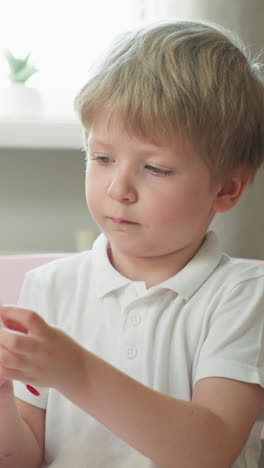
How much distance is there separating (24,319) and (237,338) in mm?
283

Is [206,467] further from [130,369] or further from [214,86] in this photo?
[214,86]

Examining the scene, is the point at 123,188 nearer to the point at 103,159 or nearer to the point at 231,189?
Result: the point at 103,159

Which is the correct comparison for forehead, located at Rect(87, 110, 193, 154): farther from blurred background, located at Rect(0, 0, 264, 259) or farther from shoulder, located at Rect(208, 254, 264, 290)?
blurred background, located at Rect(0, 0, 264, 259)

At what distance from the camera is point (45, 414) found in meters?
0.89

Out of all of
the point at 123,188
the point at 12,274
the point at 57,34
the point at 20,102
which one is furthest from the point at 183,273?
the point at 57,34

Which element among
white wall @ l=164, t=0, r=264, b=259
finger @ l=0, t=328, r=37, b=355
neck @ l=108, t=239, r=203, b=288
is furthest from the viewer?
white wall @ l=164, t=0, r=264, b=259

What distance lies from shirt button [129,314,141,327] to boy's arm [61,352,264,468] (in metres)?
0.11

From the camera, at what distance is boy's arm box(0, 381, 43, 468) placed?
778 millimetres

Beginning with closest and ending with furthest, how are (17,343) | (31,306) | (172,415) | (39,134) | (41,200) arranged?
(17,343) < (172,415) < (31,306) < (39,134) < (41,200)

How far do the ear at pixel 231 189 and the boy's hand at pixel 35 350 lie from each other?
0.32m

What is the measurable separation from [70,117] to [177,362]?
99cm

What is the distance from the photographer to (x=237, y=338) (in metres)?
0.79

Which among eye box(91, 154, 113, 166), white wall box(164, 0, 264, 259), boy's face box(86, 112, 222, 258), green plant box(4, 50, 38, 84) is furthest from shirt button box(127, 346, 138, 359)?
green plant box(4, 50, 38, 84)

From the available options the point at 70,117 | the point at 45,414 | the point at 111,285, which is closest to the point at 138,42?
the point at 111,285
